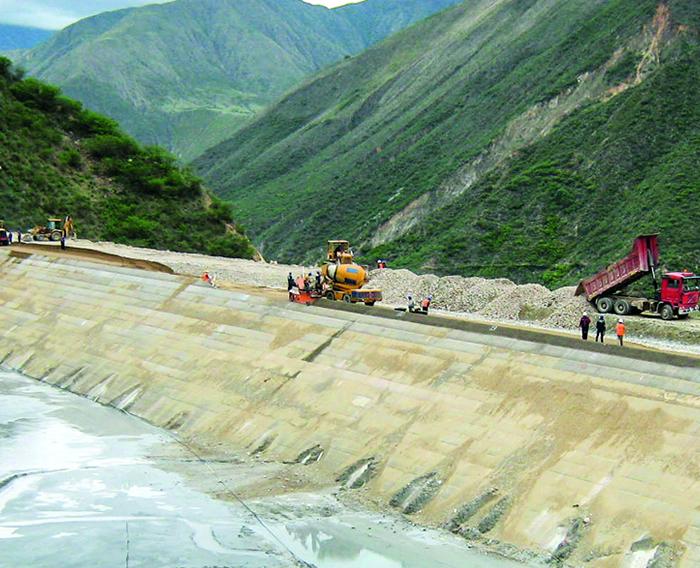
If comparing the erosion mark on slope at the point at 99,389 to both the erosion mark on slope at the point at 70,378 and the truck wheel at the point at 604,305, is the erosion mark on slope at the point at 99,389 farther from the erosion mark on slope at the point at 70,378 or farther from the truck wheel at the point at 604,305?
the truck wheel at the point at 604,305

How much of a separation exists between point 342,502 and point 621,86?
224 ft

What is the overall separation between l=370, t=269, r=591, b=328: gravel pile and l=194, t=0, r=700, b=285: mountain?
58.1 feet

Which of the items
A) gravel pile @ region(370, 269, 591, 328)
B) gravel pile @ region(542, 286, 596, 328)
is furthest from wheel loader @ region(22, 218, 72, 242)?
gravel pile @ region(542, 286, 596, 328)

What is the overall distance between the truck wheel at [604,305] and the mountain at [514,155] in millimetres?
17859

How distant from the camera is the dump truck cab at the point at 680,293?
4022 cm

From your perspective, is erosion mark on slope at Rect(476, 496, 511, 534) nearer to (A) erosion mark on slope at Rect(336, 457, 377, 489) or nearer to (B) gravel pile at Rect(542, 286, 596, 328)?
(A) erosion mark on slope at Rect(336, 457, 377, 489)

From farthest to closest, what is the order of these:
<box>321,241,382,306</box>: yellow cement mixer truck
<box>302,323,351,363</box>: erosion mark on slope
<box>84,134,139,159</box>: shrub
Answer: <box>84,134,139,159</box>: shrub → <box>321,241,382,306</box>: yellow cement mixer truck → <box>302,323,351,363</box>: erosion mark on slope

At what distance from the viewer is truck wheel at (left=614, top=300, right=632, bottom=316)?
41.7 m

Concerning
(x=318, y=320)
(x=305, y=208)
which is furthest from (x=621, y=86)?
(x=318, y=320)

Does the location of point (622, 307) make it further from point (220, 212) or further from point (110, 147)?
point (110, 147)

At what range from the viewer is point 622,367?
1009 inches

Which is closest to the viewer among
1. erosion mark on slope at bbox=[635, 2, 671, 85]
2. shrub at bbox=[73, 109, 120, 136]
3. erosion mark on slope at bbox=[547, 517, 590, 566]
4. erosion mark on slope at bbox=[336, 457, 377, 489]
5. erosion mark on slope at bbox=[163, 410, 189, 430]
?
erosion mark on slope at bbox=[547, 517, 590, 566]

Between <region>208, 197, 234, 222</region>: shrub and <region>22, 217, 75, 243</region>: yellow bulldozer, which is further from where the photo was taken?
<region>208, 197, 234, 222</region>: shrub

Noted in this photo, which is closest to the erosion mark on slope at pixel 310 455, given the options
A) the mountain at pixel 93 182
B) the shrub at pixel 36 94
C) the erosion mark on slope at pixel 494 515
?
the erosion mark on slope at pixel 494 515
